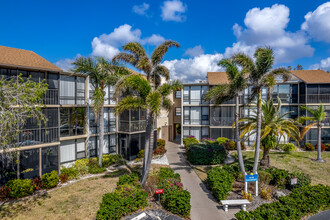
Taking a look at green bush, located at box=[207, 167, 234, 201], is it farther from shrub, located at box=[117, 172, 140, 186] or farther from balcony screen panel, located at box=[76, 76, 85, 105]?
balcony screen panel, located at box=[76, 76, 85, 105]

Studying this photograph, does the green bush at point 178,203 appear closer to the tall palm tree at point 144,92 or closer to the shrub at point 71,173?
the tall palm tree at point 144,92

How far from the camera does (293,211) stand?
28.2 ft

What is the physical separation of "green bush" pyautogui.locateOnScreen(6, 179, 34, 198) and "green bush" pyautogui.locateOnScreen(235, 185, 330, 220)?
11.8m

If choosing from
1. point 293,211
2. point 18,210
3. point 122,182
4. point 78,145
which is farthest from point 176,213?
point 78,145

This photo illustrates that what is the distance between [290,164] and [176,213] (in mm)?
13590

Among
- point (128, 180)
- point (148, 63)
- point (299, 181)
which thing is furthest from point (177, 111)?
point (299, 181)

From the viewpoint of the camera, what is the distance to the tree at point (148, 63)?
466 inches

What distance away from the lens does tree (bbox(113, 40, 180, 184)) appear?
1184 centimetres

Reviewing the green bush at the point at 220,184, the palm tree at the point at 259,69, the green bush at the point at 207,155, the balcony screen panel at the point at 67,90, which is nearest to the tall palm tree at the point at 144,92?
the green bush at the point at 220,184

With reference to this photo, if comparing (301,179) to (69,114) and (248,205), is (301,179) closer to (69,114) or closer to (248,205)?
(248,205)

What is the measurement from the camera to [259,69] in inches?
482

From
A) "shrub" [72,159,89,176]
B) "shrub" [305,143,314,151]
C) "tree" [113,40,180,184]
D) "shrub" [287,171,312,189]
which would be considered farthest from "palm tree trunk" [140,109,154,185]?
"shrub" [305,143,314,151]

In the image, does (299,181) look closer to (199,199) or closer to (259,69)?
(199,199)

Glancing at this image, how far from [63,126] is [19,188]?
603cm
